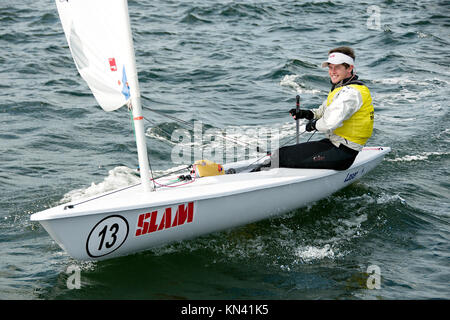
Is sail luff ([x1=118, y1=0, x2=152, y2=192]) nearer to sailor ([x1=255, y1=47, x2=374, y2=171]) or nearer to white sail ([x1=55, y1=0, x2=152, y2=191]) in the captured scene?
white sail ([x1=55, y1=0, x2=152, y2=191])

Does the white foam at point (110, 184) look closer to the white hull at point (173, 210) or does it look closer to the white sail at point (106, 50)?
the white hull at point (173, 210)

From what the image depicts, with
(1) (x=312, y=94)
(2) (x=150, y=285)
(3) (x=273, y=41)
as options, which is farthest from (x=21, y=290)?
(3) (x=273, y=41)

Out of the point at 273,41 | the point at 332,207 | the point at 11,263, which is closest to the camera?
the point at 11,263

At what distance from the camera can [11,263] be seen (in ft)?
13.9

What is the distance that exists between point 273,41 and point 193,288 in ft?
31.5

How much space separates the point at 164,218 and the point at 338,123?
1.72 meters

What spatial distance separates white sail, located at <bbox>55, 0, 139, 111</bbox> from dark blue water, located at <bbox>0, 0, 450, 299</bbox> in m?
1.37

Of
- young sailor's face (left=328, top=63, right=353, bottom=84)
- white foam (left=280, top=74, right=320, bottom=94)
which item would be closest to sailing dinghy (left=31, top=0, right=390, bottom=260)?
Answer: young sailor's face (left=328, top=63, right=353, bottom=84)

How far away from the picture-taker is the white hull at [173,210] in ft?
12.6

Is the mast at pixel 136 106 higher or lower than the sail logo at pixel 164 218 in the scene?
higher

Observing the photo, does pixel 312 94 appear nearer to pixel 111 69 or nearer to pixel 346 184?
pixel 346 184

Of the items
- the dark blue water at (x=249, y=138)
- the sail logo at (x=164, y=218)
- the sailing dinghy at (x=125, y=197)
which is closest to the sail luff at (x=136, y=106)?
the sailing dinghy at (x=125, y=197)
